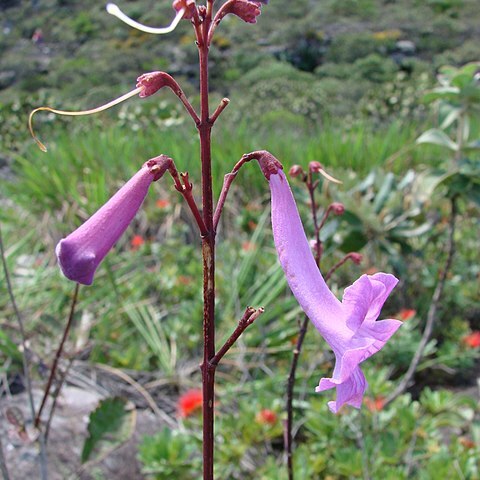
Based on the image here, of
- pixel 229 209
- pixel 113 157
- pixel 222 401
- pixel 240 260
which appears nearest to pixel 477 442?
pixel 222 401

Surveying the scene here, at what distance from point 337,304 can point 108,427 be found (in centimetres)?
95

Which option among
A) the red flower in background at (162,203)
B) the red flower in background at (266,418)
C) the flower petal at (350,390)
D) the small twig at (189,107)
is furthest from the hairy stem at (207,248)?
the red flower in background at (162,203)

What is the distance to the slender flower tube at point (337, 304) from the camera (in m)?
0.66

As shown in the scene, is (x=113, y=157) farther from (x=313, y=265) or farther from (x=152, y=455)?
(x=313, y=265)

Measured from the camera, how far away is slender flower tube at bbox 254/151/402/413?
66 centimetres

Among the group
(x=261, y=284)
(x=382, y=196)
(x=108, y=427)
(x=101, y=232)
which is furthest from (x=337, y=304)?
(x=261, y=284)

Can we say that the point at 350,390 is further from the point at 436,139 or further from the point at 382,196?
the point at 382,196

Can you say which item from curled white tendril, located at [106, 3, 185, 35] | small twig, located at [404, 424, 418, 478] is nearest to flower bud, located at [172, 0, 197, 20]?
curled white tendril, located at [106, 3, 185, 35]

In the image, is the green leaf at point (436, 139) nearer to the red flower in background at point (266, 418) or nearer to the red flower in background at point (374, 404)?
the red flower in background at point (374, 404)

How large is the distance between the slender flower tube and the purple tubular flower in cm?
14

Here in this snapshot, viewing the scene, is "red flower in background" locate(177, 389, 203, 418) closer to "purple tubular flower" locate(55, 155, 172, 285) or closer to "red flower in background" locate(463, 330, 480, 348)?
"red flower in background" locate(463, 330, 480, 348)

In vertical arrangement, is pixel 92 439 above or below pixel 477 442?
above

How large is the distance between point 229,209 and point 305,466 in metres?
2.73

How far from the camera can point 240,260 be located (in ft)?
11.4
